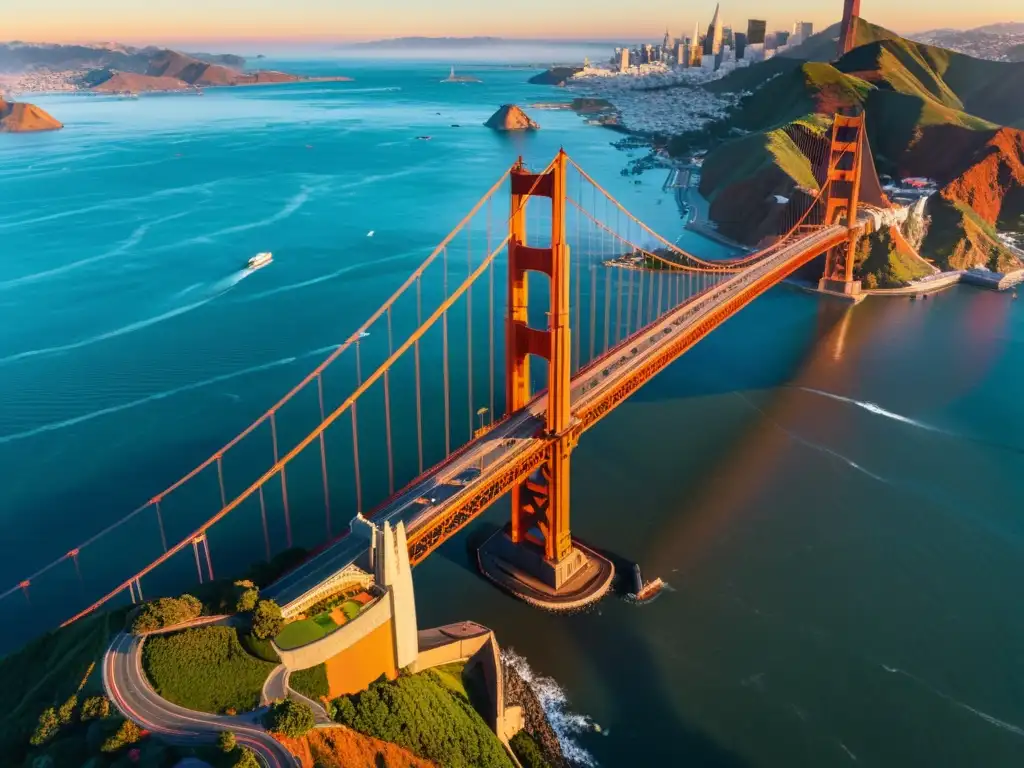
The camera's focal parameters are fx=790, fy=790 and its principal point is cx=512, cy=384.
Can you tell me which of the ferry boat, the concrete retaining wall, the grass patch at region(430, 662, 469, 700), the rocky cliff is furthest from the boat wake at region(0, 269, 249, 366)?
the rocky cliff

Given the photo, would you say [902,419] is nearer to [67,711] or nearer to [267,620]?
[267,620]

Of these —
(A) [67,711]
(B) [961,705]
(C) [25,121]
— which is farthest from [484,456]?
(C) [25,121]

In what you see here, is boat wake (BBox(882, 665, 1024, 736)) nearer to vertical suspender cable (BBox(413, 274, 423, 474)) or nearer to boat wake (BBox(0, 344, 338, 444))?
vertical suspender cable (BBox(413, 274, 423, 474))

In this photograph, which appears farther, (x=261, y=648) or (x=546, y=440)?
(x=546, y=440)

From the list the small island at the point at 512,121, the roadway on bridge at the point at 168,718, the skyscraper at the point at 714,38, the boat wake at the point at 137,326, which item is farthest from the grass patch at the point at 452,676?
the skyscraper at the point at 714,38

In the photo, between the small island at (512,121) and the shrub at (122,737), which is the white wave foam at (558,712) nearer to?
the shrub at (122,737)

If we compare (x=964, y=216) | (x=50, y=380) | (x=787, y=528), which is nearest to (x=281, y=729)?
(x=787, y=528)

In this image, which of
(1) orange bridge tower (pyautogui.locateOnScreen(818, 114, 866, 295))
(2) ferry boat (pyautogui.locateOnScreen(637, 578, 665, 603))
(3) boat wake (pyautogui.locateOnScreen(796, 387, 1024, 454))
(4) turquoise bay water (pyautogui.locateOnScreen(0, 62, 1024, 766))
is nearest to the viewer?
(4) turquoise bay water (pyautogui.locateOnScreen(0, 62, 1024, 766))
